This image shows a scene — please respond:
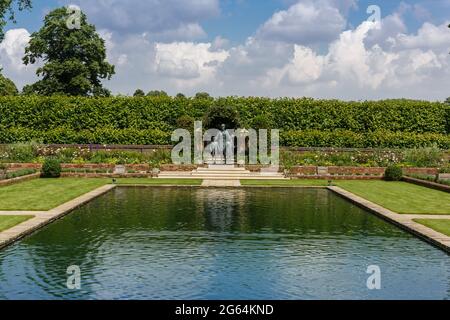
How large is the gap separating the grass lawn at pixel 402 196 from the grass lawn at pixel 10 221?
10552 millimetres

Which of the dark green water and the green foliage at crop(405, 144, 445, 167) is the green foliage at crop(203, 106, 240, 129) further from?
the dark green water

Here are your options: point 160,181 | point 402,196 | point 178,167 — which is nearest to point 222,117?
point 178,167

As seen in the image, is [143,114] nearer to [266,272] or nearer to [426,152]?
[426,152]

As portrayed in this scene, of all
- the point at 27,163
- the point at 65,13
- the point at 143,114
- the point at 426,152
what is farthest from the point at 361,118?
the point at 65,13

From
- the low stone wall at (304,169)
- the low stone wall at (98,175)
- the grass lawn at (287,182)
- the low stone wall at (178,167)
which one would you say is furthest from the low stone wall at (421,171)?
the low stone wall at (98,175)

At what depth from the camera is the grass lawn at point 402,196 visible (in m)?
18.7

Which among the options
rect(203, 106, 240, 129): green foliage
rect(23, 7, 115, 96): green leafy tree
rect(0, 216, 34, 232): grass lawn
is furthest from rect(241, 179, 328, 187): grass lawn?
rect(23, 7, 115, 96): green leafy tree

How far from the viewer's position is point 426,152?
34.7 m

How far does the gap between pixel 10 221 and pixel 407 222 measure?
1009cm

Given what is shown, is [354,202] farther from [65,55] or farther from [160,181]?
[65,55]

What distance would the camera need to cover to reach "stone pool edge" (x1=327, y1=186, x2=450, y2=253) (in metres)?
13.3

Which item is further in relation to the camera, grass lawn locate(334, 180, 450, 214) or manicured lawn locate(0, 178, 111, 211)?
grass lawn locate(334, 180, 450, 214)

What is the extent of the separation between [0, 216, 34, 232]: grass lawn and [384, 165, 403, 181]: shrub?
19503 mm
